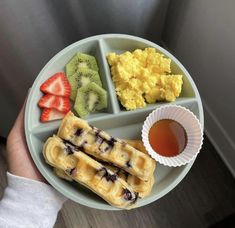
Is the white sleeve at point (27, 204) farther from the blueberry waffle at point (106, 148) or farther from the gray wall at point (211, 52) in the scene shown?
the gray wall at point (211, 52)

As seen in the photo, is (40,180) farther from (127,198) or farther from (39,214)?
(127,198)

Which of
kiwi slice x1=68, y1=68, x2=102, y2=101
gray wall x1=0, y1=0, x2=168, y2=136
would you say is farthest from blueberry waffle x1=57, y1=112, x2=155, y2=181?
gray wall x1=0, y1=0, x2=168, y2=136

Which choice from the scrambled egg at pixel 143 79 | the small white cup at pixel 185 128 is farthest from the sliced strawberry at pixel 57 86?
the small white cup at pixel 185 128

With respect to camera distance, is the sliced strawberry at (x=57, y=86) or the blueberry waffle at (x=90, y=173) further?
the sliced strawberry at (x=57, y=86)

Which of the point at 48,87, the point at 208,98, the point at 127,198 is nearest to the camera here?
the point at 127,198

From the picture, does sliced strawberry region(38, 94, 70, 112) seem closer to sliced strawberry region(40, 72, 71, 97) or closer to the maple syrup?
sliced strawberry region(40, 72, 71, 97)

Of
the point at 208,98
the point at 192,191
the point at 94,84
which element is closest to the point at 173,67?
the point at 94,84

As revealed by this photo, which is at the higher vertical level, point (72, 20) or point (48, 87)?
point (72, 20)
